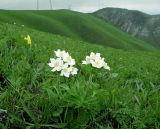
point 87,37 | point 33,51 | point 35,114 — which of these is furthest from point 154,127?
point 87,37

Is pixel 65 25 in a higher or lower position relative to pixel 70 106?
lower

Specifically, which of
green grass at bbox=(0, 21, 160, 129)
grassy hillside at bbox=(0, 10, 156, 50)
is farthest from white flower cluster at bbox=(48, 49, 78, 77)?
grassy hillside at bbox=(0, 10, 156, 50)

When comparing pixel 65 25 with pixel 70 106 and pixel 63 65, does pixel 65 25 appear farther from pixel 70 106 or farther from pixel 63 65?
pixel 70 106

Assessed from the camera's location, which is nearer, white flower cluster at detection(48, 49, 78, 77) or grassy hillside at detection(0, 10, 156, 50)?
white flower cluster at detection(48, 49, 78, 77)

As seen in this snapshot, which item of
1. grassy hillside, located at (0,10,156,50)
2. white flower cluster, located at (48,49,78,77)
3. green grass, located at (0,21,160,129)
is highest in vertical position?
white flower cluster, located at (48,49,78,77)

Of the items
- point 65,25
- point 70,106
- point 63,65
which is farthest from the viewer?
point 65,25

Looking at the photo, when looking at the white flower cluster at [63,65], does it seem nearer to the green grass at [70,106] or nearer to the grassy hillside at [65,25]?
the green grass at [70,106]

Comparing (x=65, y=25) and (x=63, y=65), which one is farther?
(x=65, y=25)

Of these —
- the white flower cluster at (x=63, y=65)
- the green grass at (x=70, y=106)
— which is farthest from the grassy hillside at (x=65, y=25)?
the white flower cluster at (x=63, y=65)

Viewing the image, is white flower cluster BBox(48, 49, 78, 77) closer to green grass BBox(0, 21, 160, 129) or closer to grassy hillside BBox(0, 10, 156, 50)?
green grass BBox(0, 21, 160, 129)

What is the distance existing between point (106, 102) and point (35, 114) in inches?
32.3

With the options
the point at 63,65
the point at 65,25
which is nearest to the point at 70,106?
the point at 63,65

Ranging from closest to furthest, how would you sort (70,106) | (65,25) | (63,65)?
(70,106), (63,65), (65,25)

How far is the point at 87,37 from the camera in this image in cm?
9462
